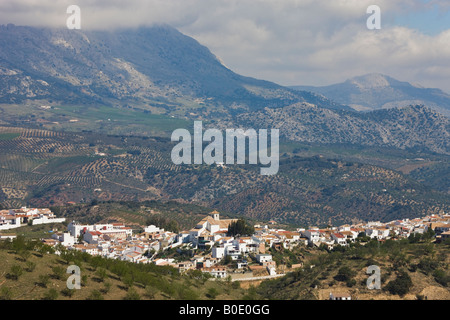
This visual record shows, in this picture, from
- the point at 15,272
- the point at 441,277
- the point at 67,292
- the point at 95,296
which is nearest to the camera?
the point at 67,292

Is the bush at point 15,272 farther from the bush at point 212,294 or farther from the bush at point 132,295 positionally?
the bush at point 212,294

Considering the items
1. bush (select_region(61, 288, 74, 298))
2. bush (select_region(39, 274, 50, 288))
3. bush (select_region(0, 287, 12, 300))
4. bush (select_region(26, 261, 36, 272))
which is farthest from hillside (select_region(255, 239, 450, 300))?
bush (select_region(0, 287, 12, 300))

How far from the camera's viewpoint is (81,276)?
41.5 metres

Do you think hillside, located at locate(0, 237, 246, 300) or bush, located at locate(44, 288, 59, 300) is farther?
hillside, located at locate(0, 237, 246, 300)

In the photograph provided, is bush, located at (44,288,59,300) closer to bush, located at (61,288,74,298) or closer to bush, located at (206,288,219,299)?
bush, located at (61,288,74,298)

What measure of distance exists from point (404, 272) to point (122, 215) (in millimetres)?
70252

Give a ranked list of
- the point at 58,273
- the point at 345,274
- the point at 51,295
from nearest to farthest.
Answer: the point at 51,295, the point at 58,273, the point at 345,274

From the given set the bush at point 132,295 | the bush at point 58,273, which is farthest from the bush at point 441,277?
the bush at point 58,273

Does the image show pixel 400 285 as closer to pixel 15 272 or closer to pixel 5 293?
pixel 15 272

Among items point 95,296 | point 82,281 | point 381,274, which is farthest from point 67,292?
point 381,274

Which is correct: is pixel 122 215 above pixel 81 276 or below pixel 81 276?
below
